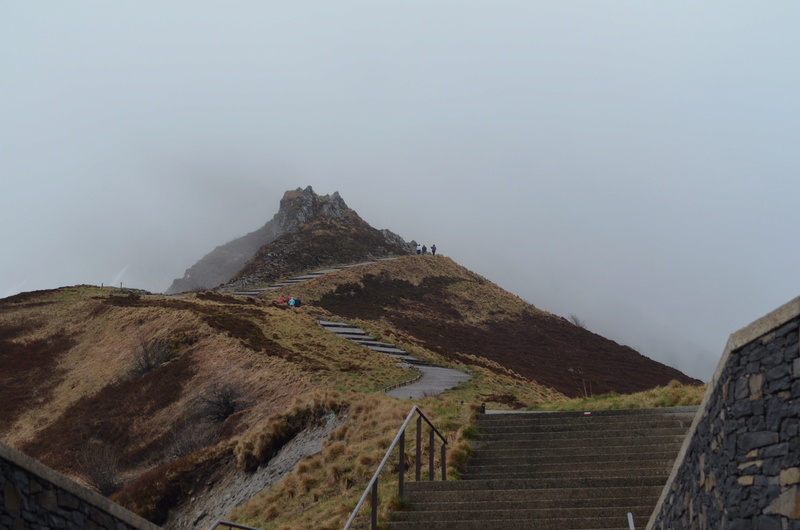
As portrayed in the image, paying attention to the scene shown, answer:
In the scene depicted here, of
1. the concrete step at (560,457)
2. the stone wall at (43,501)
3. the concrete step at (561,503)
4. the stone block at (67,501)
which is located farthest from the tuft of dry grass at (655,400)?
the stone block at (67,501)

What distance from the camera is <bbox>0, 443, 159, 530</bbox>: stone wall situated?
5645 millimetres

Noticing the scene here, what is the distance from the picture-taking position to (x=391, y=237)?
78188mm

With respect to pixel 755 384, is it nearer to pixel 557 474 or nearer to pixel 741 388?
pixel 741 388

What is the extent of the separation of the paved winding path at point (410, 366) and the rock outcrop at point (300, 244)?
22.8 m

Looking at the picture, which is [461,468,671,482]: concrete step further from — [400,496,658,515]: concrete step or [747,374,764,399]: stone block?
[747,374,764,399]: stone block

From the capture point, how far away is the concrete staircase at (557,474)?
325 inches

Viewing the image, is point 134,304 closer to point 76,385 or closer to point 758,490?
point 76,385

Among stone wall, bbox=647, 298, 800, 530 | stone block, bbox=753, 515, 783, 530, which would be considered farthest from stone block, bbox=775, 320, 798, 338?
stone block, bbox=753, 515, 783, 530

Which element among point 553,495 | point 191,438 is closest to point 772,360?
point 553,495

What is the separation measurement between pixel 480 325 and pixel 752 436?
4306cm

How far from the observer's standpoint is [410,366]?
27.2m

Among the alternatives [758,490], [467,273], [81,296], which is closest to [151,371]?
[81,296]

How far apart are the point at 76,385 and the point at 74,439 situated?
664 centimetres

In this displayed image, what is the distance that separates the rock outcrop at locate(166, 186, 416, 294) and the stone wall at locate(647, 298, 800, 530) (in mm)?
50932
